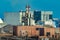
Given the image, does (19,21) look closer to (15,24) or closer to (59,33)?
(15,24)

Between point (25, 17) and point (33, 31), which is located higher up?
point (25, 17)

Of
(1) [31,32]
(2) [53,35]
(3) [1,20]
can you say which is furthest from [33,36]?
(3) [1,20]

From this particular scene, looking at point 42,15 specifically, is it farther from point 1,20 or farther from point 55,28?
point 1,20

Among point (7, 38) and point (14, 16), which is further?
point (14, 16)

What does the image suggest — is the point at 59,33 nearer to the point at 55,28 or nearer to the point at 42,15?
the point at 55,28

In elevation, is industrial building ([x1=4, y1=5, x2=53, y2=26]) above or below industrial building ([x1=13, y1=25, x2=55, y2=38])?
above

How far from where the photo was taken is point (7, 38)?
2307mm

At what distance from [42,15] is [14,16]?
0.40 metres

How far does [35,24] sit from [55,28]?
291mm

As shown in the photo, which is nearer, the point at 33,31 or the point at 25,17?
the point at 33,31

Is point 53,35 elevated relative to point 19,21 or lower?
lower

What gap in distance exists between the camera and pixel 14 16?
8.23 ft

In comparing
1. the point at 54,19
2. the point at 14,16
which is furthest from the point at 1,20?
the point at 54,19

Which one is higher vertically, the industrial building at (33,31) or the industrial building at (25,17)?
the industrial building at (25,17)
